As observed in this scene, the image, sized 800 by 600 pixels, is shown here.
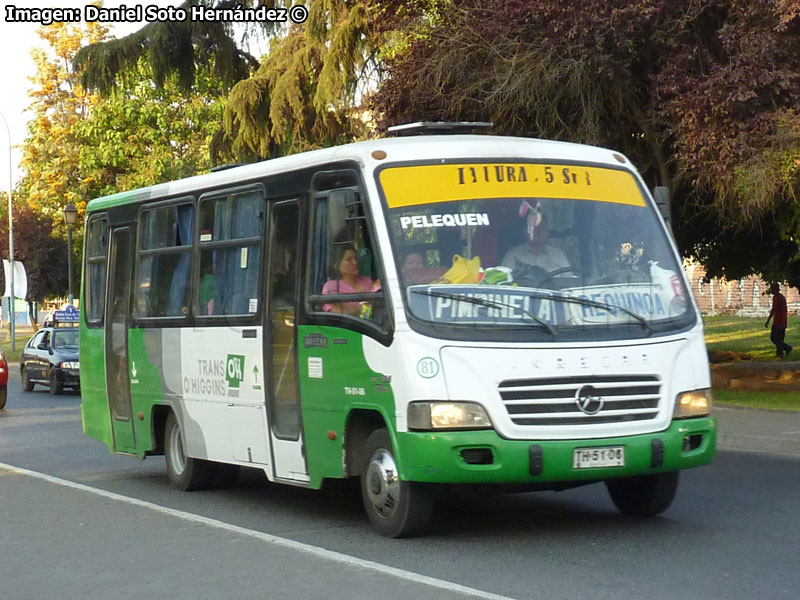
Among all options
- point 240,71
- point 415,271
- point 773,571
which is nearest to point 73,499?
point 415,271

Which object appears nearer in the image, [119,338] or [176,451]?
[176,451]

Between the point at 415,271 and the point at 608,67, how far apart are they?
1103cm

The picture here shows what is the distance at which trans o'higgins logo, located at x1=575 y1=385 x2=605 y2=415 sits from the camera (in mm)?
8742

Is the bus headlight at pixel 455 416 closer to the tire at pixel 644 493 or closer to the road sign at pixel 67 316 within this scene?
the tire at pixel 644 493

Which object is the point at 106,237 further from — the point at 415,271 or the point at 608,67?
the point at 608,67

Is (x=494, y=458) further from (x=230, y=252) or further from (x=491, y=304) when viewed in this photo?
(x=230, y=252)

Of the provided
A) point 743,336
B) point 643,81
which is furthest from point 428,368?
point 743,336

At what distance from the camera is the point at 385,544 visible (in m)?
9.01

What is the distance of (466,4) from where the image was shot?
67.8 ft

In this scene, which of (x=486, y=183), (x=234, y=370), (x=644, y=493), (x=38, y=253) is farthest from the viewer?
(x=38, y=253)

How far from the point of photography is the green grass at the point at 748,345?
19.5m

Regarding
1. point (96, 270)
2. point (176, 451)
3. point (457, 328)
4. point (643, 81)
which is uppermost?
point (643, 81)

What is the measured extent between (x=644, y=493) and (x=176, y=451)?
457 cm

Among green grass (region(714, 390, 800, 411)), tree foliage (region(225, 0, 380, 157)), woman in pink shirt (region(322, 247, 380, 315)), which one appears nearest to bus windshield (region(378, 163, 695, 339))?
woman in pink shirt (region(322, 247, 380, 315))
